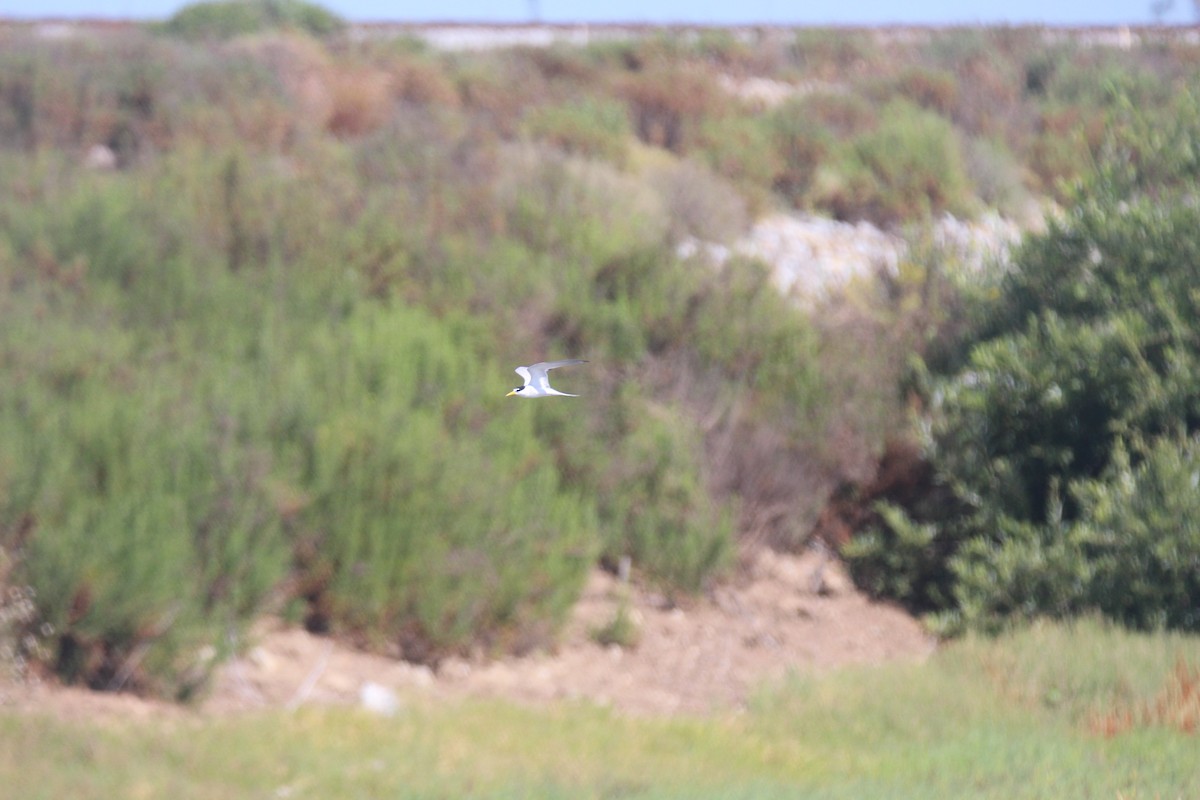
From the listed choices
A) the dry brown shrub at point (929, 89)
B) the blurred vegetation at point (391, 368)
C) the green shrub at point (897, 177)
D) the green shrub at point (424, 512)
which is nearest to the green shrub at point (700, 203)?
the blurred vegetation at point (391, 368)

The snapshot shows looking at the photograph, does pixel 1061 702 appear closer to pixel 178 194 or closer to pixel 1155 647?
pixel 1155 647

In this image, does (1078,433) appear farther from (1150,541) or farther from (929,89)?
(929,89)

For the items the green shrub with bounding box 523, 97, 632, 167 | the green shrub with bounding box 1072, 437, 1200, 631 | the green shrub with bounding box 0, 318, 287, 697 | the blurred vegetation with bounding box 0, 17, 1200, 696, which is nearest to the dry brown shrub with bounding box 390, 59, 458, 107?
the green shrub with bounding box 523, 97, 632, 167

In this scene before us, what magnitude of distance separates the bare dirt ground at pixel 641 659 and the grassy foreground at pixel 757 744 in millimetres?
637

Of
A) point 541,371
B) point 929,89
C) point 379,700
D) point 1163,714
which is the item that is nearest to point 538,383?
point 541,371

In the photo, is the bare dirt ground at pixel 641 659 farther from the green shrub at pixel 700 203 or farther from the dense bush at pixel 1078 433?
the green shrub at pixel 700 203

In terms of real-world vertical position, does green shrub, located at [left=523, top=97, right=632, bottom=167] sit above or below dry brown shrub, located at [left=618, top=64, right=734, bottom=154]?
below

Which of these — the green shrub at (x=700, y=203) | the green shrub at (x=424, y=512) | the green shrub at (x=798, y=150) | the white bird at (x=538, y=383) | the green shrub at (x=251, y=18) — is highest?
the green shrub at (x=251, y=18)

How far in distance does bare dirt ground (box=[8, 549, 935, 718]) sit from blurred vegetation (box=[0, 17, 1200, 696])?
0.19 meters

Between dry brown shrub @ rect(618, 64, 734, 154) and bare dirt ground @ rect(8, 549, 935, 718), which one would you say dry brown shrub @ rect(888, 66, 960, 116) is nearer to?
dry brown shrub @ rect(618, 64, 734, 154)

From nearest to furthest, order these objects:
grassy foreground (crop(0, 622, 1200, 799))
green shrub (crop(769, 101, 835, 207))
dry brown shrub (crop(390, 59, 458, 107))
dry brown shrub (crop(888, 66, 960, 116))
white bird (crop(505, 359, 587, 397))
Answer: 1. white bird (crop(505, 359, 587, 397))
2. grassy foreground (crop(0, 622, 1200, 799))
3. green shrub (crop(769, 101, 835, 207))
4. dry brown shrub (crop(390, 59, 458, 107))
5. dry brown shrub (crop(888, 66, 960, 116))

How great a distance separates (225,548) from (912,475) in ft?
17.7

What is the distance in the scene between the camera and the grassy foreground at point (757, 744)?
469cm

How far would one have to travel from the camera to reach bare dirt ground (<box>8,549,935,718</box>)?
659 cm
